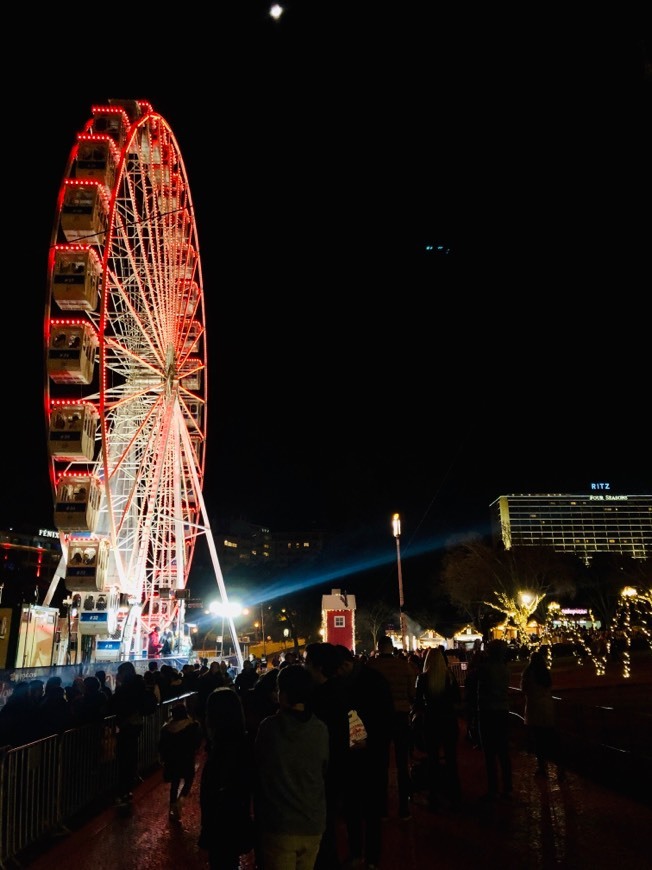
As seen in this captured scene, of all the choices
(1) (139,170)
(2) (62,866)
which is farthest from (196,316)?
(2) (62,866)

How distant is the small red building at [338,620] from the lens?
116ft

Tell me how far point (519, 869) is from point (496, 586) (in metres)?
48.9

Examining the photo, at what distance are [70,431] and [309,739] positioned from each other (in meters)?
22.1

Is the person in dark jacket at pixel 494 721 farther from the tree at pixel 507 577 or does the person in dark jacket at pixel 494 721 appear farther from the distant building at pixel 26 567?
the distant building at pixel 26 567

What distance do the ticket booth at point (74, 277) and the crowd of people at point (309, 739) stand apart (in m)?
14.8

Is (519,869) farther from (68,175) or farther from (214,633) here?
(214,633)

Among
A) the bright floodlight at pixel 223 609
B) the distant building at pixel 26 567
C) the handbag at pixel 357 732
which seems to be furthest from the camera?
the distant building at pixel 26 567

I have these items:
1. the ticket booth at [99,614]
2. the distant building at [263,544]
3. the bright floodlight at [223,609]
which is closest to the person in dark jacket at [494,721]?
the ticket booth at [99,614]

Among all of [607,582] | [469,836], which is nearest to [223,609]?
[469,836]

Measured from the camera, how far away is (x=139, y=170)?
27828 mm

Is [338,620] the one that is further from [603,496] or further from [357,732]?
[603,496]

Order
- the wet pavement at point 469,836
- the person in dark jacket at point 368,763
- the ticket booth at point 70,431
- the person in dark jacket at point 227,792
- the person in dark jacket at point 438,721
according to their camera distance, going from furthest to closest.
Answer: the ticket booth at point 70,431 → the person in dark jacket at point 438,721 → the wet pavement at point 469,836 → the person in dark jacket at point 368,763 → the person in dark jacket at point 227,792

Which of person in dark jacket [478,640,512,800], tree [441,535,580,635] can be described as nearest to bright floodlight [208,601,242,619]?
tree [441,535,580,635]

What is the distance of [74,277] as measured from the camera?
23312 mm
